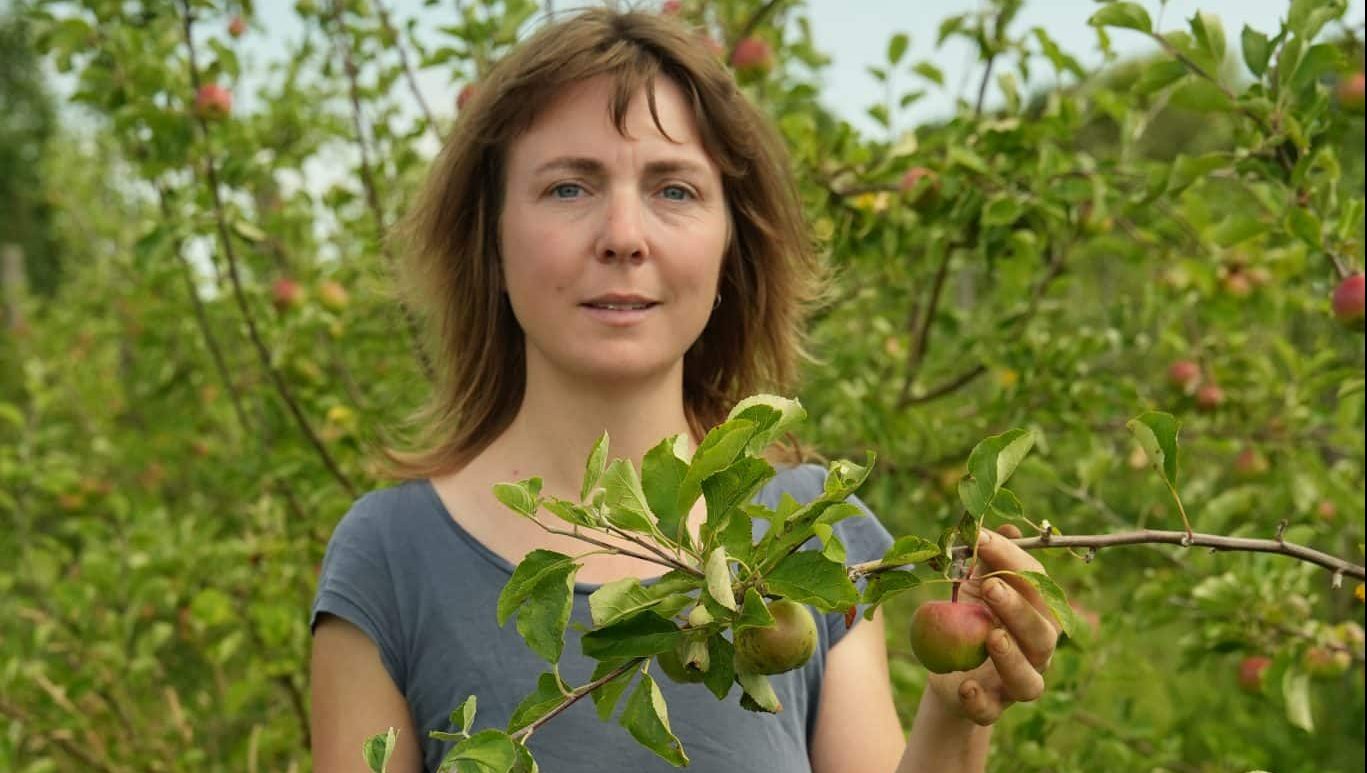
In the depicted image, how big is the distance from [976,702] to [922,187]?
1113 millimetres

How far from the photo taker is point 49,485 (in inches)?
113

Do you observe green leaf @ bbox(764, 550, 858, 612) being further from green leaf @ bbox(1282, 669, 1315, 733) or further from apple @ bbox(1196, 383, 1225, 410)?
apple @ bbox(1196, 383, 1225, 410)

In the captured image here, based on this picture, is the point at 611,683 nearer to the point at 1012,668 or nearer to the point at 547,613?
the point at 547,613

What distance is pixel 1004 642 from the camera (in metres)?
0.95

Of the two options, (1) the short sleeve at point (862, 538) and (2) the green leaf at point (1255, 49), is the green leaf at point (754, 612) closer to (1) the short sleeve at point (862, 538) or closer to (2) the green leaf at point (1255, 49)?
(1) the short sleeve at point (862, 538)

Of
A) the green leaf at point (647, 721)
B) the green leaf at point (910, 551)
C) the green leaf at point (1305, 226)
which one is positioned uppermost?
the green leaf at point (1305, 226)

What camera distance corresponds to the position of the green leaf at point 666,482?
0.83 meters

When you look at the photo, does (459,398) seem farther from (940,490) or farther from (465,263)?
(940,490)

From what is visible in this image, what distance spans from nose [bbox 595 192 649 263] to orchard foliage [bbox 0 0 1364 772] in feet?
1.57

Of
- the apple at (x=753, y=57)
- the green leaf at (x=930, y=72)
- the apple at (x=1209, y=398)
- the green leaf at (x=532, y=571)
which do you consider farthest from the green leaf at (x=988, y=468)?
the apple at (x=1209, y=398)

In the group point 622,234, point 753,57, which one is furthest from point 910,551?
point 753,57

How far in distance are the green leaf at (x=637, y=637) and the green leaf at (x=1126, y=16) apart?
42.6 inches

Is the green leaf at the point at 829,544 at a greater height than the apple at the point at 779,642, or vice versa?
the green leaf at the point at 829,544

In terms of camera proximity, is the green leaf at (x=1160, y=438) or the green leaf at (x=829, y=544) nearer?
the green leaf at (x=829, y=544)
